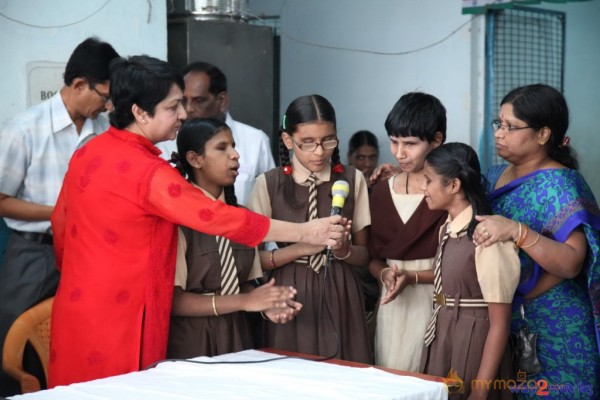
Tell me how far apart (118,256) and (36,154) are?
A: 1.06m

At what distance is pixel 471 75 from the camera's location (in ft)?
18.2

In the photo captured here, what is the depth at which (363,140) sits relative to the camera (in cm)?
596

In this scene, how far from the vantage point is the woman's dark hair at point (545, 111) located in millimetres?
3180

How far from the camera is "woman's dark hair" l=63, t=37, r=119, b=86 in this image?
3.67 metres

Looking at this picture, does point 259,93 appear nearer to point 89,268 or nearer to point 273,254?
point 273,254

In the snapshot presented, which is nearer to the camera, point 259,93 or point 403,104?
point 403,104

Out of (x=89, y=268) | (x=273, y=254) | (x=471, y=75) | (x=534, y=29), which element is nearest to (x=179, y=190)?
(x=89, y=268)

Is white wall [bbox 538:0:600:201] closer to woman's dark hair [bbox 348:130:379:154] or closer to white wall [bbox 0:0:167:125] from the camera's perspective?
woman's dark hair [bbox 348:130:379:154]

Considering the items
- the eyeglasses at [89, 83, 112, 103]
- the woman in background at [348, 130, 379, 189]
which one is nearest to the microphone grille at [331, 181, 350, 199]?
the eyeglasses at [89, 83, 112, 103]

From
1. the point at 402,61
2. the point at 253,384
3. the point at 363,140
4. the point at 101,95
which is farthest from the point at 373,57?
the point at 253,384

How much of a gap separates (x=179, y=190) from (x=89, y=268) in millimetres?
424

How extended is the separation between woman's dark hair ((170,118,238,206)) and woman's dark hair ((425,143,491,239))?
2.63 ft

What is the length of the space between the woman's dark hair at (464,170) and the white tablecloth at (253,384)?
0.71 meters

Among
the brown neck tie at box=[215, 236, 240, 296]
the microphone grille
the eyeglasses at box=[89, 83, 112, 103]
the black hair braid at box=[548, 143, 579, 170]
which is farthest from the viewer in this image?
the eyeglasses at box=[89, 83, 112, 103]
